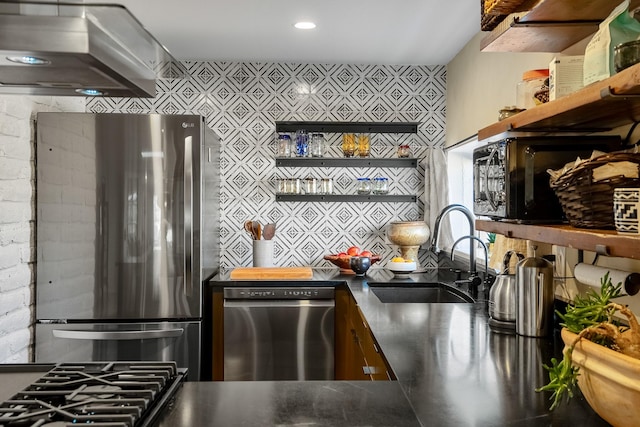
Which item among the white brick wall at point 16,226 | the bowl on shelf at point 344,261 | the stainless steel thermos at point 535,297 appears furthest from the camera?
the bowl on shelf at point 344,261

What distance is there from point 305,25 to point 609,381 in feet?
Result: 8.80

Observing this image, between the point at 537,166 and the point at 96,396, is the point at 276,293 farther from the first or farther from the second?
the point at 96,396

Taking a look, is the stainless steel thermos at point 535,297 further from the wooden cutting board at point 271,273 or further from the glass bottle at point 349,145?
the glass bottle at point 349,145

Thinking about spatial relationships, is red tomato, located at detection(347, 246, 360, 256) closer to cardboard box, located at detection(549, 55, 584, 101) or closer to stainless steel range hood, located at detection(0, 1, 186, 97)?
cardboard box, located at detection(549, 55, 584, 101)

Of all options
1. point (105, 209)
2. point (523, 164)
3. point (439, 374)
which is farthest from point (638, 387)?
point (105, 209)

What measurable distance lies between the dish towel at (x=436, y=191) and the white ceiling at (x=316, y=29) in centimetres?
70

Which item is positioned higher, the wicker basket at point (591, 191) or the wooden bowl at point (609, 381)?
the wicker basket at point (591, 191)

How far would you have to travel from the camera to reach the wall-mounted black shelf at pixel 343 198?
4086 mm

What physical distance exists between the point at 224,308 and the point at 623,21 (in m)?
2.68

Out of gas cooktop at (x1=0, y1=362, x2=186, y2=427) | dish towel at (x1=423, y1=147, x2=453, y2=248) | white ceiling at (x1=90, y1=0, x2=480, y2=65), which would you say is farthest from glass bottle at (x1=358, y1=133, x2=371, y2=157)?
gas cooktop at (x1=0, y1=362, x2=186, y2=427)

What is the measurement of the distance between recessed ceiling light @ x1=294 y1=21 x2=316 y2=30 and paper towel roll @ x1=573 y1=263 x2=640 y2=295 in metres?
2.09

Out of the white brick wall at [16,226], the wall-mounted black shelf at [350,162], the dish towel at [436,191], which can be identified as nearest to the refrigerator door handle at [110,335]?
the white brick wall at [16,226]

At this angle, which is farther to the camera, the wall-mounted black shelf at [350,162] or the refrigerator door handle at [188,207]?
the wall-mounted black shelf at [350,162]

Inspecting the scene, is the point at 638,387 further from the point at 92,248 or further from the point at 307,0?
the point at 92,248
